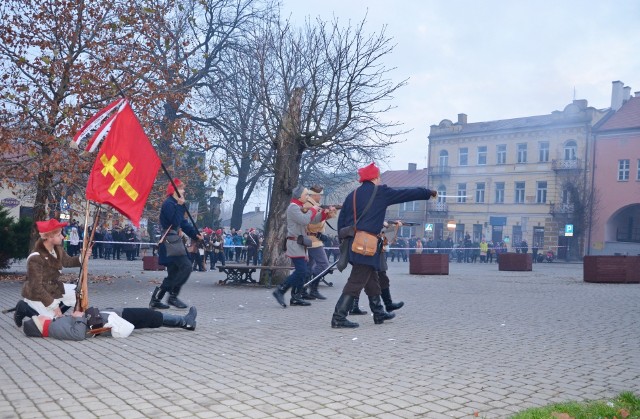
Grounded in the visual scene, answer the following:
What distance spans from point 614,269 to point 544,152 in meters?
38.2

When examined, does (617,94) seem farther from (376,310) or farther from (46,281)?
(46,281)

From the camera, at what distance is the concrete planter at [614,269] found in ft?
66.0

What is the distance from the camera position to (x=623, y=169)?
51.4m

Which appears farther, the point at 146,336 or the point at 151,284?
the point at 151,284

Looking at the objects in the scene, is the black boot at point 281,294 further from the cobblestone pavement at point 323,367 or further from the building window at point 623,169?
the building window at point 623,169

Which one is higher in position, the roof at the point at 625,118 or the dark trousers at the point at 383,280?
the roof at the point at 625,118

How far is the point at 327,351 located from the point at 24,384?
9.58 ft

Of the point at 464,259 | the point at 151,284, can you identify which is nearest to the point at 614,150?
the point at 464,259

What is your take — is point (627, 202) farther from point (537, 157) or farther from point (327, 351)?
point (327, 351)

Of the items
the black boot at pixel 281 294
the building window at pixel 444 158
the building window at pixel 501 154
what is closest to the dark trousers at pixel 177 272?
the black boot at pixel 281 294

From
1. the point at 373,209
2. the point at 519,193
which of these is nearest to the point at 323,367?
the point at 373,209

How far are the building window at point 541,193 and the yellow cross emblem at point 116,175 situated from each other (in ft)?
171

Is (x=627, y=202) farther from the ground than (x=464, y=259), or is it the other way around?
(x=627, y=202)

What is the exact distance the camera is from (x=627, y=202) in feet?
167
